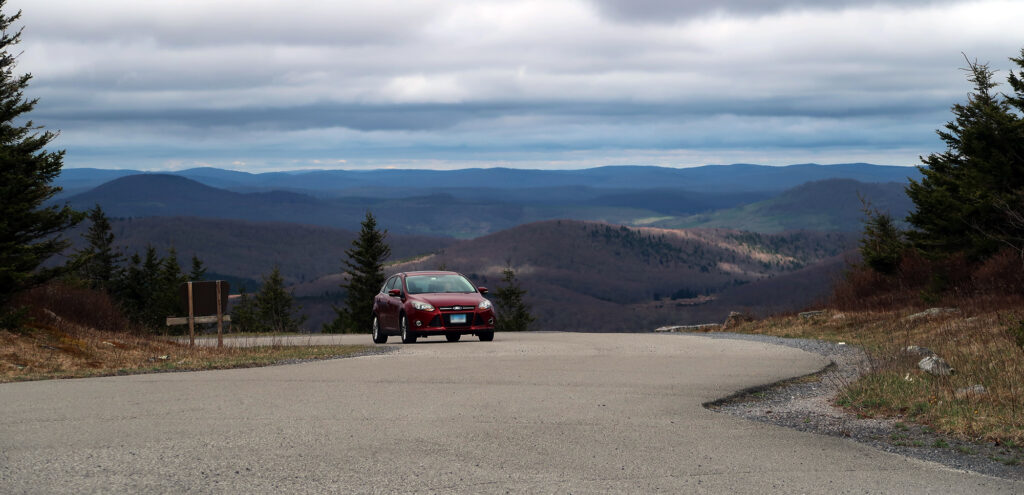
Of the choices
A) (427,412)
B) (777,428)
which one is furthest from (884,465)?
(427,412)

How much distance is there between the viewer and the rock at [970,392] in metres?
10.7

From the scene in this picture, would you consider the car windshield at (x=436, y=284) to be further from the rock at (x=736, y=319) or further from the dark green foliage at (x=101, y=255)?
the dark green foliage at (x=101, y=255)

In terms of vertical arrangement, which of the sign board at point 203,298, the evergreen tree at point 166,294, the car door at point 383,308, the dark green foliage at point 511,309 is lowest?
the dark green foliage at point 511,309

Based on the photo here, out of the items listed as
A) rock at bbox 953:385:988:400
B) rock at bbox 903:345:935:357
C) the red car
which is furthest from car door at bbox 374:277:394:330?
rock at bbox 953:385:988:400

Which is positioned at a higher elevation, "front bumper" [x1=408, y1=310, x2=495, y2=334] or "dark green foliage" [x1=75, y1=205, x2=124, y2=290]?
Answer: "dark green foliage" [x1=75, y1=205, x2=124, y2=290]

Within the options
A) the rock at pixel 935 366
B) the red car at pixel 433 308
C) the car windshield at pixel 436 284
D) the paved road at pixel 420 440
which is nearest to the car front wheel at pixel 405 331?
the red car at pixel 433 308

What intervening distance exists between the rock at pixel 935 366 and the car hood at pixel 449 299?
1201 cm

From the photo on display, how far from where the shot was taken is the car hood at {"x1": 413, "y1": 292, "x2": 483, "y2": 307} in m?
23.3

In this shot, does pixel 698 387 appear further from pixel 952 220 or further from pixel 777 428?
pixel 952 220

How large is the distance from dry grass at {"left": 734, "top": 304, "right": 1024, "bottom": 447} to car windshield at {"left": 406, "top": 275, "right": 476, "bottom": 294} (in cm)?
929

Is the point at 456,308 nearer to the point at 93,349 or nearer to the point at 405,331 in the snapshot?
the point at 405,331

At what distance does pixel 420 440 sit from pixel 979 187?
24.0 m

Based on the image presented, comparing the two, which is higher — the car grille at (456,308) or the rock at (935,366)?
the car grille at (456,308)

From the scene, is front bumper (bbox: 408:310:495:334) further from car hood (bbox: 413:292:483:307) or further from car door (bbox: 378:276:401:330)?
car door (bbox: 378:276:401:330)
